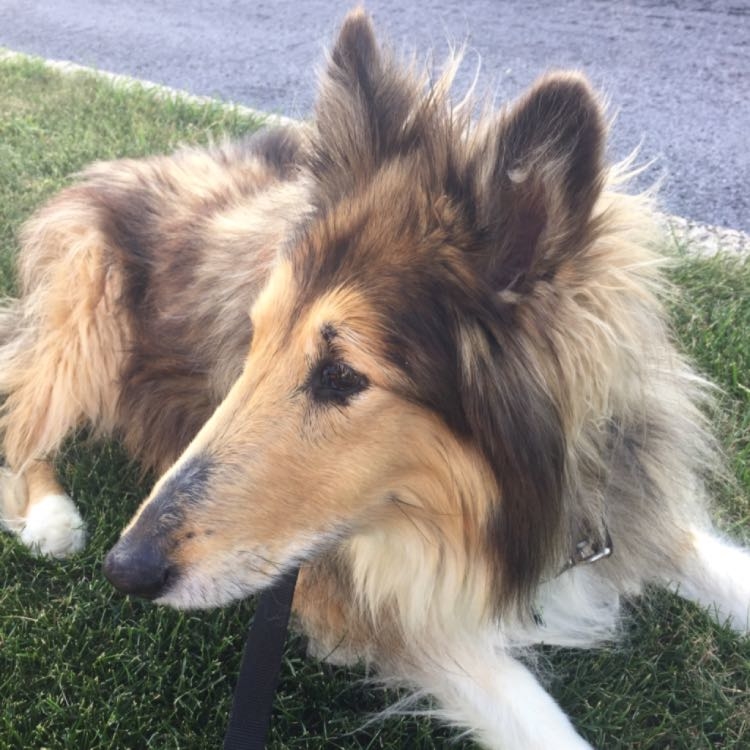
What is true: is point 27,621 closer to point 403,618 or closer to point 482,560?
point 403,618

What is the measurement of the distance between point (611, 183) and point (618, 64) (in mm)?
4326

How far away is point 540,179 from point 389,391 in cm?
51

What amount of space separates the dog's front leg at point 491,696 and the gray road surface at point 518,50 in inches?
105

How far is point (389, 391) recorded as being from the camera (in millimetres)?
1619

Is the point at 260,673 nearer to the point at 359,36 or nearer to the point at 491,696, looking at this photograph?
the point at 491,696

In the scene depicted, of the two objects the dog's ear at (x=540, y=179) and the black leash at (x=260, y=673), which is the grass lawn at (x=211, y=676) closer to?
the black leash at (x=260, y=673)

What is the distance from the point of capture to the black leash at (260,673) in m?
1.81

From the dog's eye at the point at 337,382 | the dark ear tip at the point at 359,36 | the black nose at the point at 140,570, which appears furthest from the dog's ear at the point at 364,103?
the black nose at the point at 140,570

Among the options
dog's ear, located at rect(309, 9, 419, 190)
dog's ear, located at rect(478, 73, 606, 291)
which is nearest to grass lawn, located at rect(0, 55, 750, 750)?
dog's ear, located at rect(478, 73, 606, 291)

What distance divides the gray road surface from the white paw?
2723mm

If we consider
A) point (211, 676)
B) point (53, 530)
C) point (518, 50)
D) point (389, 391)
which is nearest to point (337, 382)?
point (389, 391)

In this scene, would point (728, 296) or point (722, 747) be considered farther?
point (728, 296)

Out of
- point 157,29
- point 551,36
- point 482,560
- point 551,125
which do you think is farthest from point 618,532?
point 157,29

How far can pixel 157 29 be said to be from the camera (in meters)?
7.52
